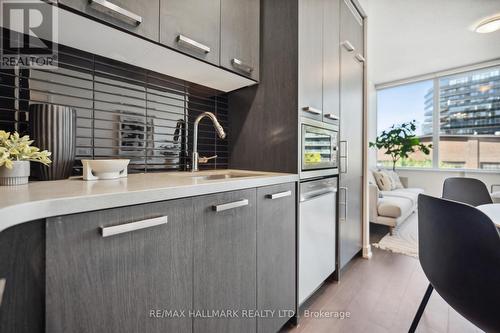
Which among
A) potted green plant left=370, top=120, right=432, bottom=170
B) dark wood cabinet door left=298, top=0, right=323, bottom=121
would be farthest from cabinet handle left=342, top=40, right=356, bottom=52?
potted green plant left=370, top=120, right=432, bottom=170

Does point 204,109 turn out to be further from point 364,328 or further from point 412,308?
point 412,308

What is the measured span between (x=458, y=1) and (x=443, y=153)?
3307 millimetres

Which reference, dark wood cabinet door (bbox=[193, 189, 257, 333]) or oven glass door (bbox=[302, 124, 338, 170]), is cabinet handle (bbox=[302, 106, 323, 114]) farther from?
dark wood cabinet door (bbox=[193, 189, 257, 333])

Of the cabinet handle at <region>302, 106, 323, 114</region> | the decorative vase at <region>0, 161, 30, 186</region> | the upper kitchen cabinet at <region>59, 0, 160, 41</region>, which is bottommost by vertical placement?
the decorative vase at <region>0, 161, 30, 186</region>

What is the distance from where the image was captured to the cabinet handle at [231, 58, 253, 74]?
1385 millimetres

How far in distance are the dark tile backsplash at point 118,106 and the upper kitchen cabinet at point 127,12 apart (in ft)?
1.23

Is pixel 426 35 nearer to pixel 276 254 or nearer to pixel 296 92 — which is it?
pixel 296 92

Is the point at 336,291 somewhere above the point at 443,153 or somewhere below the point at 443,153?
below

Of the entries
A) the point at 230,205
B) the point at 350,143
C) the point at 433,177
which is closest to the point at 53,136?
the point at 230,205

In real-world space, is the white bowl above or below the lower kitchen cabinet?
above

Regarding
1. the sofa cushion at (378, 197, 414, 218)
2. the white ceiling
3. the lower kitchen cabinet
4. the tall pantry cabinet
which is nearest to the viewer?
the lower kitchen cabinet

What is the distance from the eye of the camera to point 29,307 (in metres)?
0.57

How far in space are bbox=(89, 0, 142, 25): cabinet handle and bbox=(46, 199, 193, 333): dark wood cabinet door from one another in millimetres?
755

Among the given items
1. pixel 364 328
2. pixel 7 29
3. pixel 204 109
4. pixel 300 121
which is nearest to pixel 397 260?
pixel 364 328
